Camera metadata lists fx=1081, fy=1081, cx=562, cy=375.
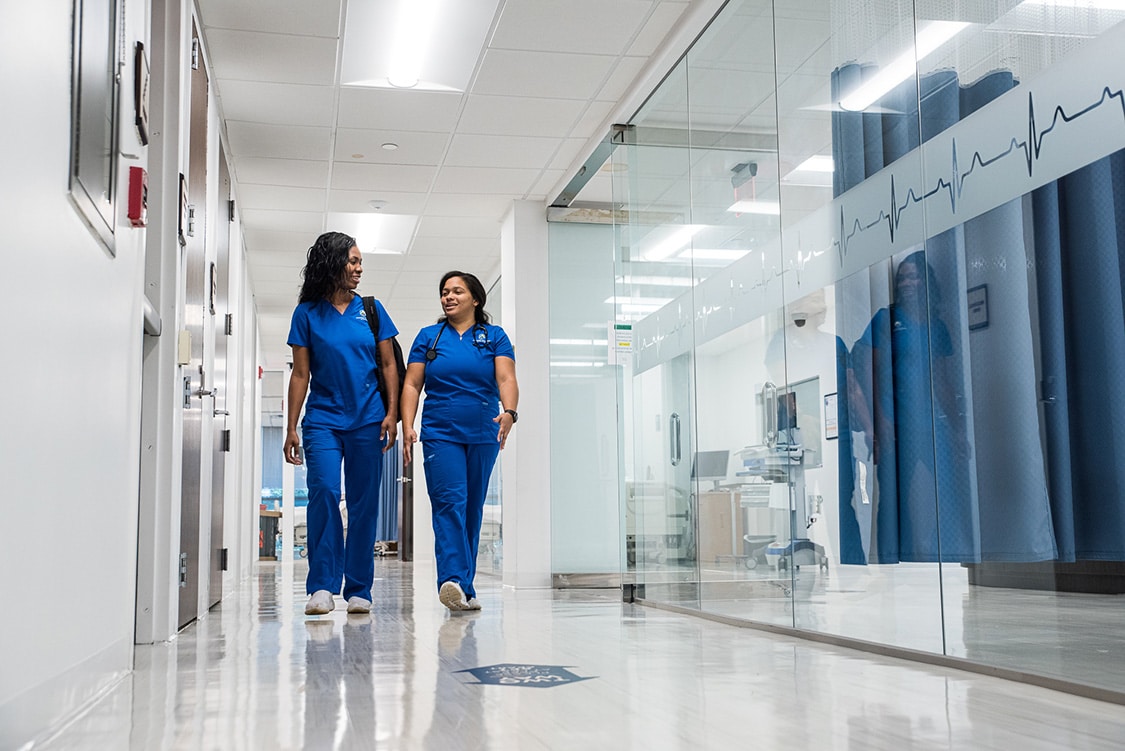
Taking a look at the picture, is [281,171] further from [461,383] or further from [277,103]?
[461,383]

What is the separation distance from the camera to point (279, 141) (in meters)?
6.05

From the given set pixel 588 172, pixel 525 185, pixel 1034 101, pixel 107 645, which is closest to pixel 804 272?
pixel 1034 101

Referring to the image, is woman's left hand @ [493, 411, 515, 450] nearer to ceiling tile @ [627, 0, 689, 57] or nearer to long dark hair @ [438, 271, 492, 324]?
long dark hair @ [438, 271, 492, 324]

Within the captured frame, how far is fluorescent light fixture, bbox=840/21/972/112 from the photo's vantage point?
2.62 metres

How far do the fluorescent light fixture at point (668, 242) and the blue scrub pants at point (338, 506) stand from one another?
1.48 meters

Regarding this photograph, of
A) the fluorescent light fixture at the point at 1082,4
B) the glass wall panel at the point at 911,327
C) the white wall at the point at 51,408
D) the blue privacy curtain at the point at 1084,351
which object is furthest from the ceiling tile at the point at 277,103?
the blue privacy curtain at the point at 1084,351

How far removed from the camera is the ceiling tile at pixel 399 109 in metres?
5.44

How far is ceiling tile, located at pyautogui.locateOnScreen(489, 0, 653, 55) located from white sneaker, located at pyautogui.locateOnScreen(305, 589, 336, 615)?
8.18ft

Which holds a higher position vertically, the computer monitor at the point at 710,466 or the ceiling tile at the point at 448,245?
the ceiling tile at the point at 448,245

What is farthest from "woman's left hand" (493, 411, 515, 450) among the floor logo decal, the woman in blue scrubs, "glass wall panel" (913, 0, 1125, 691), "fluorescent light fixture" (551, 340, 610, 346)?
"fluorescent light fixture" (551, 340, 610, 346)

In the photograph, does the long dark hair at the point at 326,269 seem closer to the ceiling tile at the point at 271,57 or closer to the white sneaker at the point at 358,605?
the ceiling tile at the point at 271,57

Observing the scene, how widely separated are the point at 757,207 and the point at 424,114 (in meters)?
2.52

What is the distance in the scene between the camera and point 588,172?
21.7 ft

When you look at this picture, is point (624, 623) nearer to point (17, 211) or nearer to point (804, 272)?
point (804, 272)
